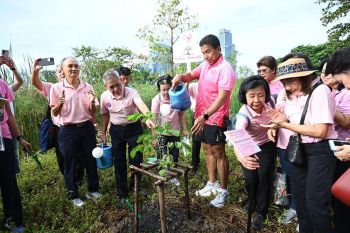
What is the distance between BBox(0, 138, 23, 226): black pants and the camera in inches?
113

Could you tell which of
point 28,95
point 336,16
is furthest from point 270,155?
point 336,16

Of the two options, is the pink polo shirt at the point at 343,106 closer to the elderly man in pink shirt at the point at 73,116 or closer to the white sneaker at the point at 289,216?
the white sneaker at the point at 289,216

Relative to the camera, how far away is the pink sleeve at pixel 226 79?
3.15 m

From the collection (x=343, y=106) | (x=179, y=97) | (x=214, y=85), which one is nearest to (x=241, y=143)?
(x=343, y=106)

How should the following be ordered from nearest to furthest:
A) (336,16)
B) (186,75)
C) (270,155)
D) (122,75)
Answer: (270,155), (186,75), (122,75), (336,16)

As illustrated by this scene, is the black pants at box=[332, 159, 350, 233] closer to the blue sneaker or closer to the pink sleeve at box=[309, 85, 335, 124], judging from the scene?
the pink sleeve at box=[309, 85, 335, 124]

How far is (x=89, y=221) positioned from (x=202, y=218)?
4.06ft

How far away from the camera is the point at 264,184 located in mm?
2918

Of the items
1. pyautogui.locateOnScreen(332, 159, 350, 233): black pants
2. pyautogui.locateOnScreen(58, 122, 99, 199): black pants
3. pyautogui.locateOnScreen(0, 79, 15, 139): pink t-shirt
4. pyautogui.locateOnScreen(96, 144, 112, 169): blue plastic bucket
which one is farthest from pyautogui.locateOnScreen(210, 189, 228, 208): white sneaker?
pyautogui.locateOnScreen(0, 79, 15, 139): pink t-shirt

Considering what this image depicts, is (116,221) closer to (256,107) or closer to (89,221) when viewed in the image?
(89,221)

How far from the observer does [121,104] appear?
3.46 m

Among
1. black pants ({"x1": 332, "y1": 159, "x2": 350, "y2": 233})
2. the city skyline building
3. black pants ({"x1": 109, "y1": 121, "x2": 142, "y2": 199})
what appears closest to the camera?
black pants ({"x1": 332, "y1": 159, "x2": 350, "y2": 233})

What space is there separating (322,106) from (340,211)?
0.83 meters

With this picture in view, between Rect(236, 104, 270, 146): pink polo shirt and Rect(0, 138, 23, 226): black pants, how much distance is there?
227 cm
